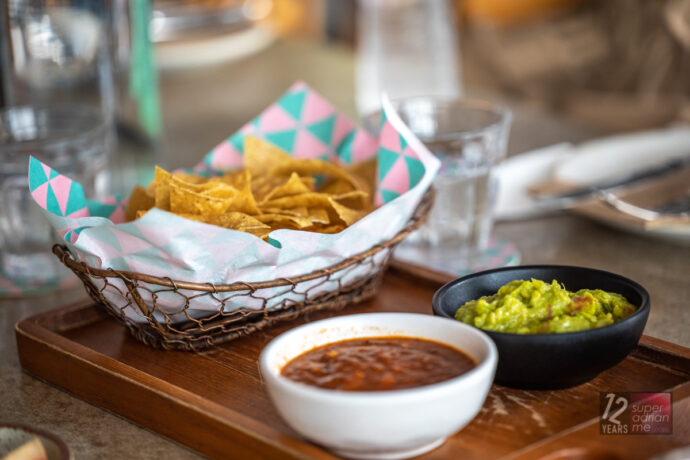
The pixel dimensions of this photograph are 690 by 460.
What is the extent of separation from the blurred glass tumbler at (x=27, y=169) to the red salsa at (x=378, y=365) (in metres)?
0.70

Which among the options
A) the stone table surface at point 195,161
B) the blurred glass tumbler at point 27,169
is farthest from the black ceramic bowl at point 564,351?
the blurred glass tumbler at point 27,169

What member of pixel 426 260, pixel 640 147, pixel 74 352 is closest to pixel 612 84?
pixel 640 147

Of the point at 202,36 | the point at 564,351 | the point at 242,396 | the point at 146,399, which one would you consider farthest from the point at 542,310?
the point at 202,36

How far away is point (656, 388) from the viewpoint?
954 mm

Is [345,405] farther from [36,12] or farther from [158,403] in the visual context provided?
[36,12]

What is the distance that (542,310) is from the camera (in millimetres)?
912

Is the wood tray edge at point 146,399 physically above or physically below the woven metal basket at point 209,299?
below

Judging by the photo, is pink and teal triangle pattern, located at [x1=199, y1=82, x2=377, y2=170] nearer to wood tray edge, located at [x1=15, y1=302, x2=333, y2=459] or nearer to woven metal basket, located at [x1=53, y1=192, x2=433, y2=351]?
woven metal basket, located at [x1=53, y1=192, x2=433, y2=351]

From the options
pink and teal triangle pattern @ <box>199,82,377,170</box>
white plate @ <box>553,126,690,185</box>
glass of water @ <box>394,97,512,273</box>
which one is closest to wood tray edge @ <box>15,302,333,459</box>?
pink and teal triangle pattern @ <box>199,82,377,170</box>

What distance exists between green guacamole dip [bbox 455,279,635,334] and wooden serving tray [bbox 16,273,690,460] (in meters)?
0.08

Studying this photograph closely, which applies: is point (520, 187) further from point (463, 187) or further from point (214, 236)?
point (214, 236)

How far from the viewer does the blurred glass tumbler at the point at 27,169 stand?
1.42m

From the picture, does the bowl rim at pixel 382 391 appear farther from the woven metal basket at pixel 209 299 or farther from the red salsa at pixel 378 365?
the woven metal basket at pixel 209 299

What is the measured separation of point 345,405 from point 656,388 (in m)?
0.40
